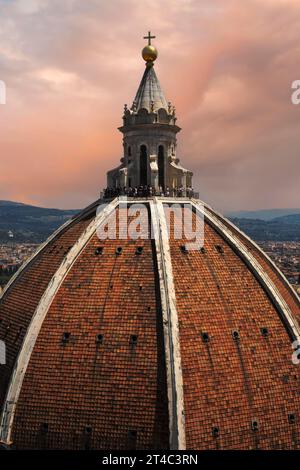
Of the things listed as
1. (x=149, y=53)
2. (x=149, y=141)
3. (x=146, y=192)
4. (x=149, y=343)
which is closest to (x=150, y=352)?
(x=149, y=343)

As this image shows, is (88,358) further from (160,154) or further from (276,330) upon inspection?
(160,154)

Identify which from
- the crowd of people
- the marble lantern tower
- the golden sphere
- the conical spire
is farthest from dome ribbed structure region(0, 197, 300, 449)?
the golden sphere

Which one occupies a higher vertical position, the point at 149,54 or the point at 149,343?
the point at 149,54

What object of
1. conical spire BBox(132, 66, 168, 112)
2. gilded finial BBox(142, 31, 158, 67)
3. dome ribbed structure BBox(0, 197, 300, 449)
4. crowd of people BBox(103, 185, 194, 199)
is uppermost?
gilded finial BBox(142, 31, 158, 67)

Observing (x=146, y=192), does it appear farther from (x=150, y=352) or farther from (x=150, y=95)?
(x=150, y=352)

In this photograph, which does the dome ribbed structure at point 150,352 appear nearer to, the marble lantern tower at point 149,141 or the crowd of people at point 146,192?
the crowd of people at point 146,192

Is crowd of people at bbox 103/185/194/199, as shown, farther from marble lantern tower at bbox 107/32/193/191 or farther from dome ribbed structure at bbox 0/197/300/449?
dome ribbed structure at bbox 0/197/300/449

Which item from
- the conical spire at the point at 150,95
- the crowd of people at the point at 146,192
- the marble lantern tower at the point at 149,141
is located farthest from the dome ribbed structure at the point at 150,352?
the conical spire at the point at 150,95
